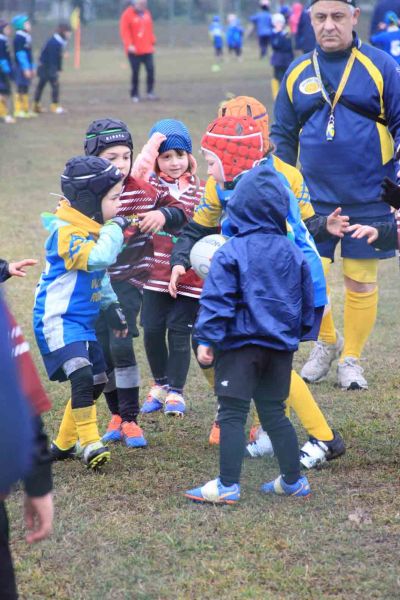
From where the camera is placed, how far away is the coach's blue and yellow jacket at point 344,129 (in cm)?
563

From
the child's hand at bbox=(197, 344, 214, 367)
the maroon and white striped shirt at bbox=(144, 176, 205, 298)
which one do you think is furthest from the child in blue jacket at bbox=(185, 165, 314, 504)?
the maroon and white striped shirt at bbox=(144, 176, 205, 298)

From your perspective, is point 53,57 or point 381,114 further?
point 53,57

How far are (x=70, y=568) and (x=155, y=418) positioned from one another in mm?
1966

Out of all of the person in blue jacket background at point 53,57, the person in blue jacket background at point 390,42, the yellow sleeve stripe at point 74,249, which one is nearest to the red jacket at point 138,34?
the person in blue jacket background at point 53,57

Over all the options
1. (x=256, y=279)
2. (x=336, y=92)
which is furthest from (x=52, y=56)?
(x=256, y=279)

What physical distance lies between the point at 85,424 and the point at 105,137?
145cm

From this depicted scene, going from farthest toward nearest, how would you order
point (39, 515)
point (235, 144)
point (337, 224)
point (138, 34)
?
point (138, 34) → point (337, 224) → point (235, 144) → point (39, 515)

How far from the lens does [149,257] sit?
5.55 m

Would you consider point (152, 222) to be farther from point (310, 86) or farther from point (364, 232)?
point (310, 86)

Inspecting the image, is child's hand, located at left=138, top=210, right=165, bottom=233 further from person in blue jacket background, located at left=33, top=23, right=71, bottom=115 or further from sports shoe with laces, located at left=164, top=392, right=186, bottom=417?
person in blue jacket background, located at left=33, top=23, right=71, bottom=115

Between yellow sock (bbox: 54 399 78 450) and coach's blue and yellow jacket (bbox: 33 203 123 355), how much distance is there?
43 centimetres

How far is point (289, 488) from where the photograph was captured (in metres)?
4.49

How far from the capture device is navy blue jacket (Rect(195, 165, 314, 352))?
417 centimetres

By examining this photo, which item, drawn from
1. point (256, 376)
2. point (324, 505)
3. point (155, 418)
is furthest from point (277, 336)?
point (155, 418)
